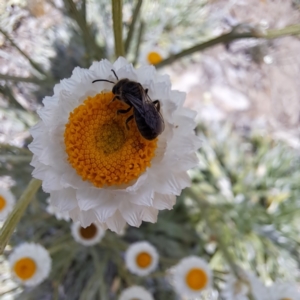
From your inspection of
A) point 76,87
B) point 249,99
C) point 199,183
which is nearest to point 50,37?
point 76,87

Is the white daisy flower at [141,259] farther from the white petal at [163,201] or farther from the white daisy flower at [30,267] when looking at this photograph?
the white petal at [163,201]

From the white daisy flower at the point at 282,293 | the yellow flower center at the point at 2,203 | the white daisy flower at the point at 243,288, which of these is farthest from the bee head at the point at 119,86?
the white daisy flower at the point at 282,293

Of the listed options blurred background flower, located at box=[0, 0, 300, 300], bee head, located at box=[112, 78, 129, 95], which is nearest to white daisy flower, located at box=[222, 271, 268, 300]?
blurred background flower, located at box=[0, 0, 300, 300]

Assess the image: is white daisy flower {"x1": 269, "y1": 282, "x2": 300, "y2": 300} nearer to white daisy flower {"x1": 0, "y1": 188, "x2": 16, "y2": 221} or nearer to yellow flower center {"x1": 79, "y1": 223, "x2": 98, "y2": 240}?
yellow flower center {"x1": 79, "y1": 223, "x2": 98, "y2": 240}

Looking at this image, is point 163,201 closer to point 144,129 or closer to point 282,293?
point 144,129

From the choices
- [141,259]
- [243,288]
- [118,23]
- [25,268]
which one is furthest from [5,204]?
[243,288]
